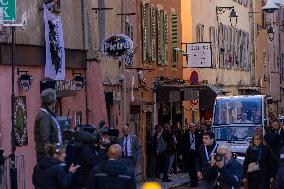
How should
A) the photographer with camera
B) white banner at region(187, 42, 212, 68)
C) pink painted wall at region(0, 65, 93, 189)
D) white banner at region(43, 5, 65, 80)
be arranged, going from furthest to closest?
white banner at region(187, 42, 212, 68) → white banner at region(43, 5, 65, 80) → pink painted wall at region(0, 65, 93, 189) → the photographer with camera

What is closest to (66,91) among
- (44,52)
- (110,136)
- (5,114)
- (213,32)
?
(44,52)

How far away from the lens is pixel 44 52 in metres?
27.3

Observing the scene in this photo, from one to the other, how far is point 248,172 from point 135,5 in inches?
633

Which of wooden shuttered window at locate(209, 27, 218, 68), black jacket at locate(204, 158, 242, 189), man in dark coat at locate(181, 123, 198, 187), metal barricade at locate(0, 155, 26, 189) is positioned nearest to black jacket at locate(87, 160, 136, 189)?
black jacket at locate(204, 158, 242, 189)

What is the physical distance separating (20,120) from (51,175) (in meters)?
10.6

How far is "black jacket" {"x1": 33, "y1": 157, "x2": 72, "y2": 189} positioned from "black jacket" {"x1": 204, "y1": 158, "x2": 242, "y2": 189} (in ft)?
12.4

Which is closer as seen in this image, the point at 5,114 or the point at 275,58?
the point at 5,114

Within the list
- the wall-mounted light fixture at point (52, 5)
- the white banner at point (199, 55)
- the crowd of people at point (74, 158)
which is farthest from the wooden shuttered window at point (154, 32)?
the crowd of people at point (74, 158)

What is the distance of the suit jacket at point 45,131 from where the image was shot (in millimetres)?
16359

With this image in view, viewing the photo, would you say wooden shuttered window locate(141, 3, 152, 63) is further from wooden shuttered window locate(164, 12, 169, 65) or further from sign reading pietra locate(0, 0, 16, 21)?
sign reading pietra locate(0, 0, 16, 21)

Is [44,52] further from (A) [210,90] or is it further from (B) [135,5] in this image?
(A) [210,90]

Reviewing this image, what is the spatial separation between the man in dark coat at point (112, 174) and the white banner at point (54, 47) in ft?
38.1

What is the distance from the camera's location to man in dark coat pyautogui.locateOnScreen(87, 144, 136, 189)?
1566 centimetres

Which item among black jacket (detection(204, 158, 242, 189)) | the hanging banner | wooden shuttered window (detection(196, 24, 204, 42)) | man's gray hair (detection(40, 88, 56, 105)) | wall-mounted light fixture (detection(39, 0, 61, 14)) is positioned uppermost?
wooden shuttered window (detection(196, 24, 204, 42))
